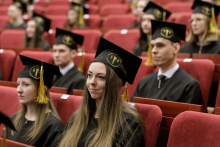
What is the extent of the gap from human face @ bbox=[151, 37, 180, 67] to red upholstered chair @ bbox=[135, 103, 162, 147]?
0.61 m

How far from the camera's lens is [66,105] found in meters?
1.60

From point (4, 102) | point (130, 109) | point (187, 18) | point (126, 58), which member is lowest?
point (4, 102)

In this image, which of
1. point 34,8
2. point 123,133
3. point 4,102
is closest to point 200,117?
point 123,133

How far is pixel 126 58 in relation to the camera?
4.30 feet

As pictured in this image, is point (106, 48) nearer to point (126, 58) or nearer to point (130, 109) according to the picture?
point (126, 58)

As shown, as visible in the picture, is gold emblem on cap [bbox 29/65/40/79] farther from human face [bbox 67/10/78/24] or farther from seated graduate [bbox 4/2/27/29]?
seated graduate [bbox 4/2/27/29]

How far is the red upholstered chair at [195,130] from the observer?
1054mm

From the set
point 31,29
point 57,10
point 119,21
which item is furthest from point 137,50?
point 57,10

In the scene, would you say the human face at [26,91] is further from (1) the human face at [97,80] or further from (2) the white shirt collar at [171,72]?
(2) the white shirt collar at [171,72]

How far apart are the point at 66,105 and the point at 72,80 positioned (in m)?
0.76

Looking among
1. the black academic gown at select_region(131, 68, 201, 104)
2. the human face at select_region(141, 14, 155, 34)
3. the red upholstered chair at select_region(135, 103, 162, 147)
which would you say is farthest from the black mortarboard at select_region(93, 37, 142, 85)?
the human face at select_region(141, 14, 155, 34)

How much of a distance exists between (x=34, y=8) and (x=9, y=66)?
270 centimetres

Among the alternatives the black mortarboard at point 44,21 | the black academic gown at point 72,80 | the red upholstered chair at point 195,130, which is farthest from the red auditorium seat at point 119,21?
the red upholstered chair at point 195,130

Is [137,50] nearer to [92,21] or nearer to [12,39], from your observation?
[92,21]
